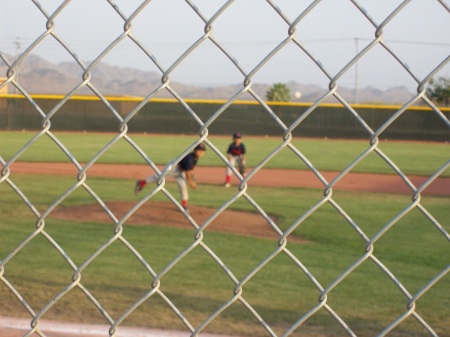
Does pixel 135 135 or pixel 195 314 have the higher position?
pixel 135 135

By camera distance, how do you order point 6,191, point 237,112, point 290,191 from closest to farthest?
point 6,191 → point 290,191 → point 237,112

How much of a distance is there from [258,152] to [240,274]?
19.8 meters

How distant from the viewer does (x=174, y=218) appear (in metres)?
10.8

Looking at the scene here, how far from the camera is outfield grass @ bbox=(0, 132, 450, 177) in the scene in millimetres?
22297

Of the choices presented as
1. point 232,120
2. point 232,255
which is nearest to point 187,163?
point 232,255

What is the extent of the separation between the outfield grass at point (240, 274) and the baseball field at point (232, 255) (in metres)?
0.02

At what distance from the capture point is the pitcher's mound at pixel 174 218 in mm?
10153

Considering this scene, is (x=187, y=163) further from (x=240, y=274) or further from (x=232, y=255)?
(x=240, y=274)

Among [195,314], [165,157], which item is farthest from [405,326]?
[165,157]

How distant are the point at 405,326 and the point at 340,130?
95.7 ft

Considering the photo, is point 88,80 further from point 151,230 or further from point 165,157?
point 165,157

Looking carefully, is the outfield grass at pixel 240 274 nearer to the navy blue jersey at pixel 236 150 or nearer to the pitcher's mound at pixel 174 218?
the pitcher's mound at pixel 174 218

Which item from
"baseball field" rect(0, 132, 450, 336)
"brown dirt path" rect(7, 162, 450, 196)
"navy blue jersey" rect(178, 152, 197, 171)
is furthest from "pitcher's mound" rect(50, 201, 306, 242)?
"brown dirt path" rect(7, 162, 450, 196)

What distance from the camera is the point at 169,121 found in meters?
34.0
